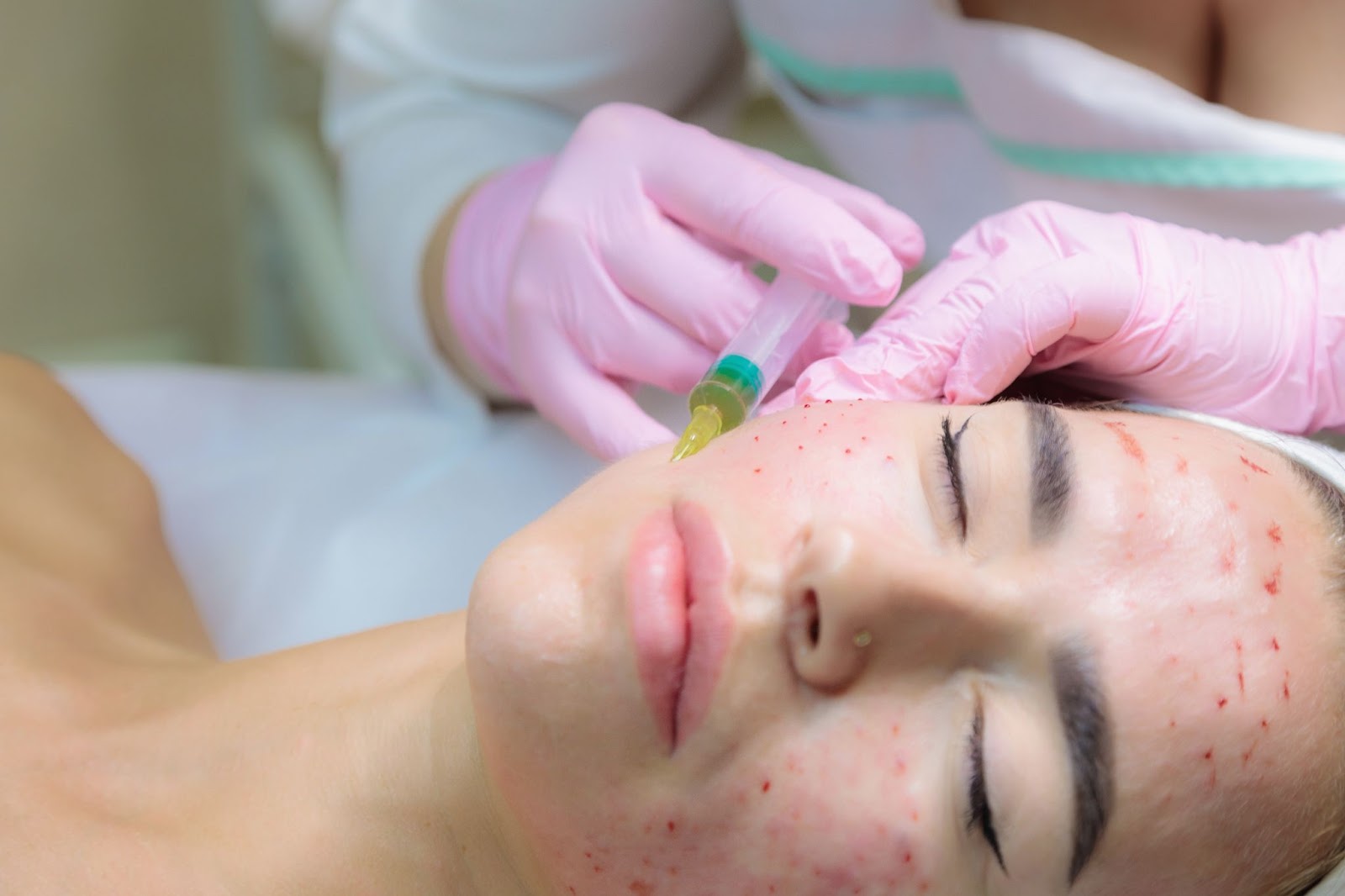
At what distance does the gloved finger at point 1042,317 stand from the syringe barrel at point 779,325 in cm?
12

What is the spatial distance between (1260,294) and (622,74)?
0.73 metres

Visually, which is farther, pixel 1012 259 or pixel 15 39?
pixel 15 39

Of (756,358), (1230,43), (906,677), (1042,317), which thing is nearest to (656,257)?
(756,358)

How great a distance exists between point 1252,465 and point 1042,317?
17 centimetres

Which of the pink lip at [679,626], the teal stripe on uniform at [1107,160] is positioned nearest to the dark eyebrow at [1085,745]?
the pink lip at [679,626]

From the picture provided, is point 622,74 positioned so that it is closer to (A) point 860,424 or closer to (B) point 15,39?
(A) point 860,424

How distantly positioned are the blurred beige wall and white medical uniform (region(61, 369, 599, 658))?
0.65 meters

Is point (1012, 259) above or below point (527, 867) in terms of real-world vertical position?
above

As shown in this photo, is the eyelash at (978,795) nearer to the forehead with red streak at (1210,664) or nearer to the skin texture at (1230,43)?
the forehead with red streak at (1210,664)

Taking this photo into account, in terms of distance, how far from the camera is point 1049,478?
0.69 m

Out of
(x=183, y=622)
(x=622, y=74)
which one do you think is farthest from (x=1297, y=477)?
(x=183, y=622)

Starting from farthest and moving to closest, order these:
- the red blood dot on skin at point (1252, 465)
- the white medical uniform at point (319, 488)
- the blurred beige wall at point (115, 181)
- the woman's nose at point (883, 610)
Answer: the blurred beige wall at point (115, 181), the white medical uniform at point (319, 488), the red blood dot on skin at point (1252, 465), the woman's nose at point (883, 610)

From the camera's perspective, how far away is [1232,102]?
989 mm

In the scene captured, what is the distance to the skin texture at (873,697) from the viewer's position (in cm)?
66
